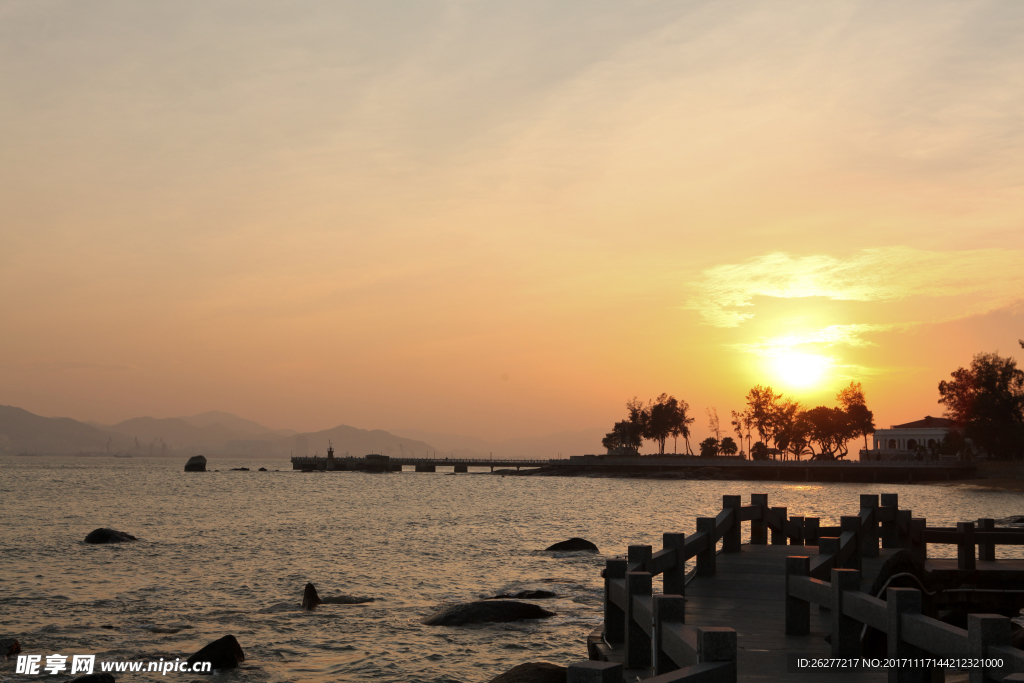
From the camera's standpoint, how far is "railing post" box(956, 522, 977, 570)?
17031mm

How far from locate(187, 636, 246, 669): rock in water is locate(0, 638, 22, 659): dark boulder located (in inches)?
188

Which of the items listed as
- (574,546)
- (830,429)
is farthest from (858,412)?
(574,546)

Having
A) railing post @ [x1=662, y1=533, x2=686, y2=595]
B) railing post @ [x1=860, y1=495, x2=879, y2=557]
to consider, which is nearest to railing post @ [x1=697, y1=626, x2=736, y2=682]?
railing post @ [x1=662, y1=533, x2=686, y2=595]

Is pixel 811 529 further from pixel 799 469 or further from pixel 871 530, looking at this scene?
pixel 799 469

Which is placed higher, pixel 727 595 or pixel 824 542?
pixel 824 542

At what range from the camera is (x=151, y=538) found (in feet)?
160

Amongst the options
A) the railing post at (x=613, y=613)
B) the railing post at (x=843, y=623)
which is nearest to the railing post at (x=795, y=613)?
the railing post at (x=843, y=623)

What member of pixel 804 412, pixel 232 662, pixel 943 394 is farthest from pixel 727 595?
pixel 804 412

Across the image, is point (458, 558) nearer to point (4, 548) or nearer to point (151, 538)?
point (151, 538)

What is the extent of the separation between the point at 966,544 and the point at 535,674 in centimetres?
969

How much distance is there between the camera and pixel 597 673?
20.4 ft

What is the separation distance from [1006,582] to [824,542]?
8727mm

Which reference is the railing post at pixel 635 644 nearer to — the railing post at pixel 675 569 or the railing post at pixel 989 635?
the railing post at pixel 675 569

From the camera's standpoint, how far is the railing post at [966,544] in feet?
55.9
